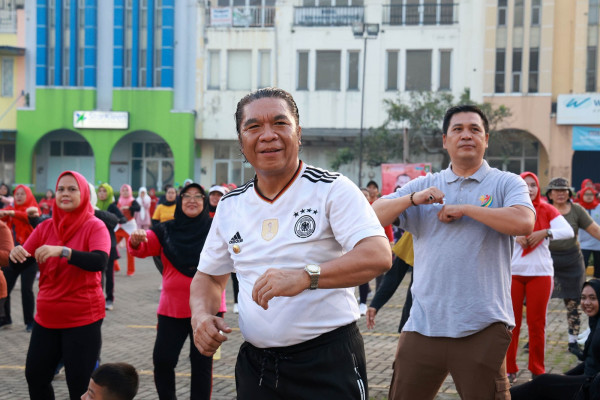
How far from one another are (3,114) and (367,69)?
18606 mm

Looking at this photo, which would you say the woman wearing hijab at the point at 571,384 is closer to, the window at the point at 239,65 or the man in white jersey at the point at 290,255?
the man in white jersey at the point at 290,255

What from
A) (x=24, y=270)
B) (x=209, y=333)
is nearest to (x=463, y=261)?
(x=209, y=333)

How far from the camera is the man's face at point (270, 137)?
321cm

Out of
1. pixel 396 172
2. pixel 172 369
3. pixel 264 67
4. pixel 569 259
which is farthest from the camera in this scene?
pixel 264 67

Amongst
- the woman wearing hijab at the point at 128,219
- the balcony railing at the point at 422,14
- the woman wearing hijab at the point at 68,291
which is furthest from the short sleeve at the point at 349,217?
the balcony railing at the point at 422,14

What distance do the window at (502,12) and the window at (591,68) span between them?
3.99 meters

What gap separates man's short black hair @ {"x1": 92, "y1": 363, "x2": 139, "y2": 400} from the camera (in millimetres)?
4926

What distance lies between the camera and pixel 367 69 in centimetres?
3991

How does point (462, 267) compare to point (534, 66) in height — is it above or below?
below

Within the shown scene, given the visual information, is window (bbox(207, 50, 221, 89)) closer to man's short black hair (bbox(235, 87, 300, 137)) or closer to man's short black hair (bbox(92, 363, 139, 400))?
man's short black hair (bbox(92, 363, 139, 400))

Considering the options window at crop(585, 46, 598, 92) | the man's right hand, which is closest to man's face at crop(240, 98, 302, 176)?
the man's right hand

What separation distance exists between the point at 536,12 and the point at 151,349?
32339mm

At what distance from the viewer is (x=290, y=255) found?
3160 millimetres

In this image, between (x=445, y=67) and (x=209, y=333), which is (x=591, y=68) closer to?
(x=445, y=67)
